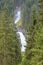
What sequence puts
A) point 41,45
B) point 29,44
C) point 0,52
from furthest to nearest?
point 0,52 → point 29,44 → point 41,45

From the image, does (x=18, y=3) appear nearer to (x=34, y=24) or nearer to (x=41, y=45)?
(x=34, y=24)

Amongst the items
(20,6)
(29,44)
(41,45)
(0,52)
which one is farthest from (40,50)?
(20,6)

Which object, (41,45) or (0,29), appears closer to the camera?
(41,45)

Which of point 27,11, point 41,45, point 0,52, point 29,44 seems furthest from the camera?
point 27,11

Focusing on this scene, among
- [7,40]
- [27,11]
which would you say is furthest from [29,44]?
A: [27,11]

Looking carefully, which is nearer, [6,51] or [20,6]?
[6,51]

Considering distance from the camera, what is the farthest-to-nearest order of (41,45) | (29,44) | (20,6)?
(20,6)
(29,44)
(41,45)

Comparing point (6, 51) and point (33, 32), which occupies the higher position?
point (33, 32)

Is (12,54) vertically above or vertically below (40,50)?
below

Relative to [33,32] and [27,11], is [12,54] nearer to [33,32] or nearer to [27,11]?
[33,32]
